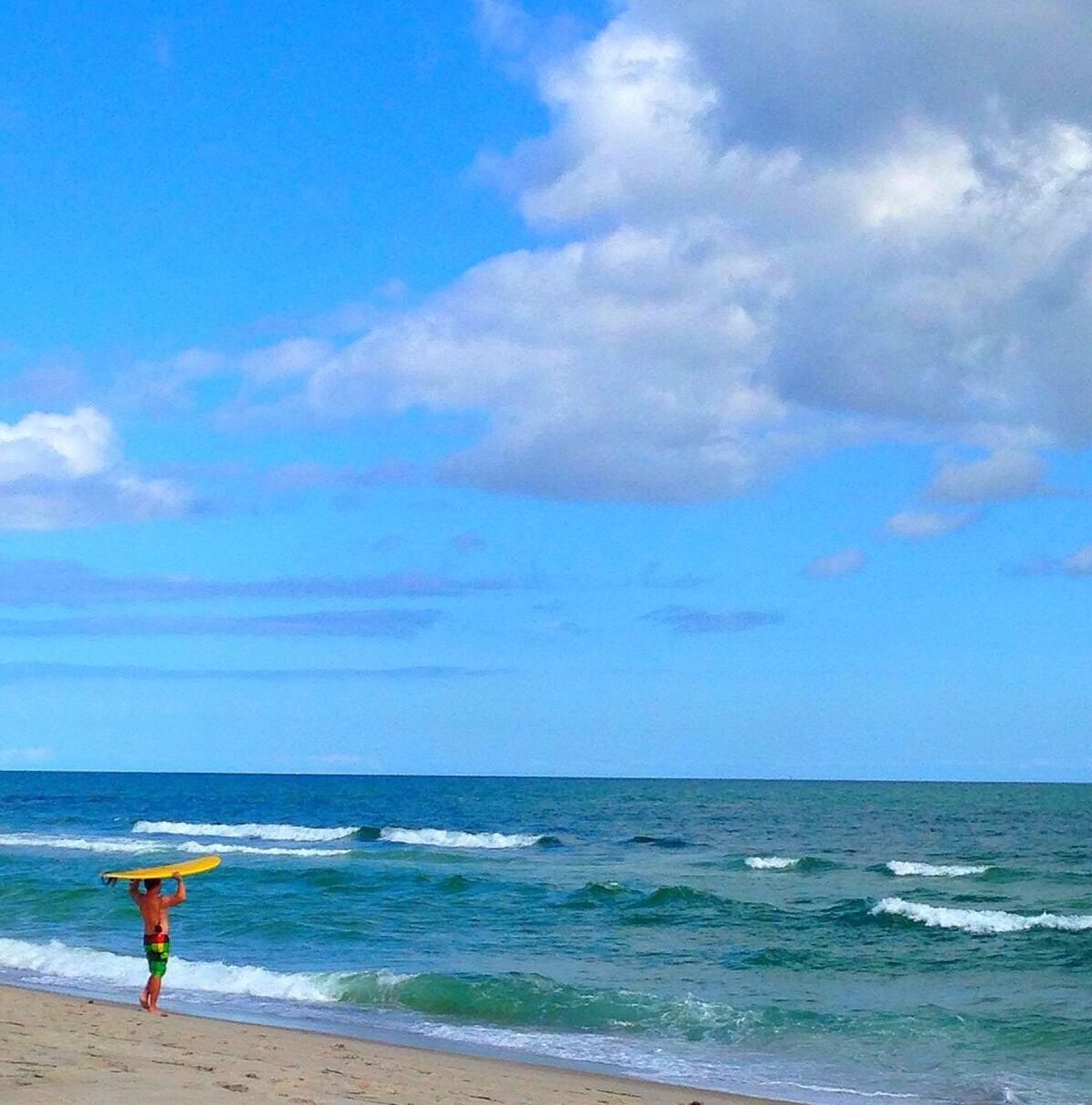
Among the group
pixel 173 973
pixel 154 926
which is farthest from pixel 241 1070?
pixel 173 973

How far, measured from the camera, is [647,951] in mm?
21406

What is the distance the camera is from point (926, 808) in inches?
3263

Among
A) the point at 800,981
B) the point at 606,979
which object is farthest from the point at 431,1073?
the point at 800,981

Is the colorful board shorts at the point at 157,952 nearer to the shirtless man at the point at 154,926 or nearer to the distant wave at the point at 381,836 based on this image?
the shirtless man at the point at 154,926

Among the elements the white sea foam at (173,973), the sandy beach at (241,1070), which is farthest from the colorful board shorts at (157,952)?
the white sea foam at (173,973)

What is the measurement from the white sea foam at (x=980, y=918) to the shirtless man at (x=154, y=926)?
15.1m

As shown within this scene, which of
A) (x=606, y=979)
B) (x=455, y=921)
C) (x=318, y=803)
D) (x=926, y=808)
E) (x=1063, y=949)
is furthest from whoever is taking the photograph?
(x=318, y=803)

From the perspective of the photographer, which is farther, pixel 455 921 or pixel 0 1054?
pixel 455 921

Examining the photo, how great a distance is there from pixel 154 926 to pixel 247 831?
44663 mm

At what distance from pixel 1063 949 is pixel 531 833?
3332 centimetres

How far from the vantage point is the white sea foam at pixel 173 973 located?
17812 mm

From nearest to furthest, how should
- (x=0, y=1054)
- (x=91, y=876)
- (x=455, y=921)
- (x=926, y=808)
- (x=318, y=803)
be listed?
(x=0, y=1054) → (x=455, y=921) → (x=91, y=876) → (x=926, y=808) → (x=318, y=803)

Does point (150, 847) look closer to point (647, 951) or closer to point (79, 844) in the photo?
point (79, 844)

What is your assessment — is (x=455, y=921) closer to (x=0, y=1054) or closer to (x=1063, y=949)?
(x=1063, y=949)
